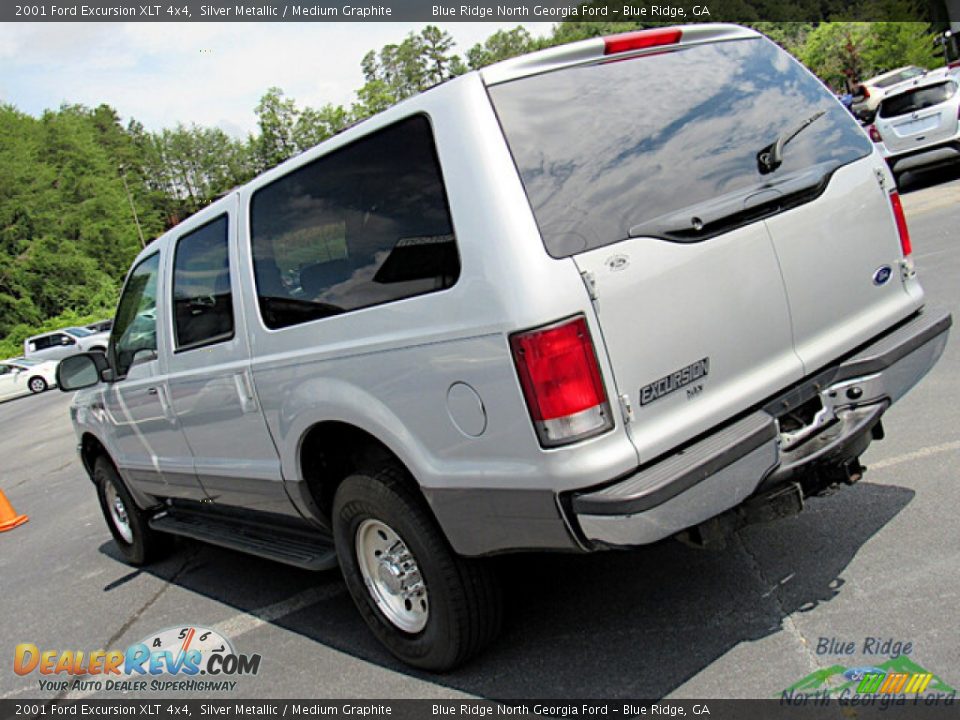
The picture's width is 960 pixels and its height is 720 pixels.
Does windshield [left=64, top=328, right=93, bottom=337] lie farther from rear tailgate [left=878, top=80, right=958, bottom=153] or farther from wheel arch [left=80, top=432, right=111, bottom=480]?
wheel arch [left=80, top=432, right=111, bottom=480]

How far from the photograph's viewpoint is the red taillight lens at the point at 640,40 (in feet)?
9.99

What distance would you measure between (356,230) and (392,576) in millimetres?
1422

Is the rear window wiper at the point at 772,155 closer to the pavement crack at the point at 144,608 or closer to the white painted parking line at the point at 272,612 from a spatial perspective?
the white painted parking line at the point at 272,612

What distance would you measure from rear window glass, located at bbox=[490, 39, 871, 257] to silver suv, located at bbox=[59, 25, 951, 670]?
0.01m

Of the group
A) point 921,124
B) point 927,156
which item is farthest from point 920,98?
point 927,156

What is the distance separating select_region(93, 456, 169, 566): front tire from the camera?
5.72 metres

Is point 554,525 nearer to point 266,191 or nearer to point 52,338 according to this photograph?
point 266,191

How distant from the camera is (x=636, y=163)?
9.48ft

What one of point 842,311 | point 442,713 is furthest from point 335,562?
point 842,311

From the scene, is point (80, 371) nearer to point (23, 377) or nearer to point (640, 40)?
point (640, 40)

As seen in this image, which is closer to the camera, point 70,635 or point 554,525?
point 554,525

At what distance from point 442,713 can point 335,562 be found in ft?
2.93

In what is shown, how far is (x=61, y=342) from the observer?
110ft

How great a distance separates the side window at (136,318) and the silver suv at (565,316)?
1229 millimetres
